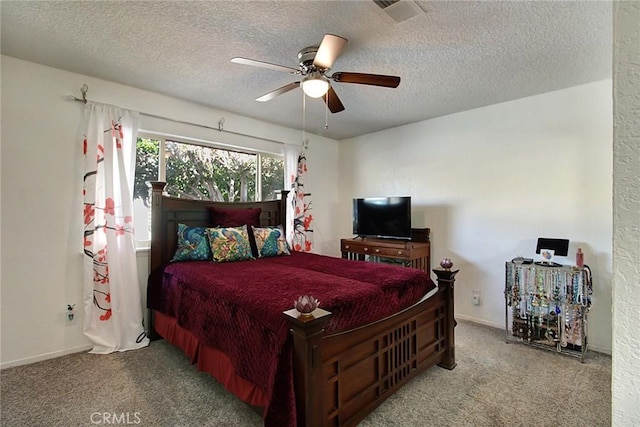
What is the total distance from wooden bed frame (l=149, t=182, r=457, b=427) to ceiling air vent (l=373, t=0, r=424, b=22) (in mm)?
1744

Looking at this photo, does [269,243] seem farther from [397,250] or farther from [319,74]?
[319,74]

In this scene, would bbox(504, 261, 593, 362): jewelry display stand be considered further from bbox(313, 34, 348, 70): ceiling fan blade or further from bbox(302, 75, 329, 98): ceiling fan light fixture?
bbox(313, 34, 348, 70): ceiling fan blade

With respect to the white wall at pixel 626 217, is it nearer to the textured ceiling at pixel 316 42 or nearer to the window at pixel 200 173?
the textured ceiling at pixel 316 42

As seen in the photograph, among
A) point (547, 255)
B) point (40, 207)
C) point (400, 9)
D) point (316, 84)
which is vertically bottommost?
point (547, 255)

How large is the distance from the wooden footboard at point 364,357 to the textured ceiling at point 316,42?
5.68 ft

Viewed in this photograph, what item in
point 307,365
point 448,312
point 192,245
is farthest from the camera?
point 192,245

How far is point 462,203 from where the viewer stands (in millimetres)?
3695

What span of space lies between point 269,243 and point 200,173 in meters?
1.26

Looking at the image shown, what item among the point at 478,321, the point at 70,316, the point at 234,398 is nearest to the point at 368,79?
the point at 234,398

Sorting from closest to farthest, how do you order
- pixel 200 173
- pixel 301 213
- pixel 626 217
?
pixel 626 217
pixel 200 173
pixel 301 213

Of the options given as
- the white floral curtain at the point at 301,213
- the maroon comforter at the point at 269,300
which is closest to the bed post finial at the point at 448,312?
the maroon comforter at the point at 269,300

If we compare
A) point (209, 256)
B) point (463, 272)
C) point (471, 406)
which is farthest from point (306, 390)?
point (463, 272)

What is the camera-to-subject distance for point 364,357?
1.80 metres

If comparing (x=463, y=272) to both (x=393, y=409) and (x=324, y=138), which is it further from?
(x=324, y=138)
